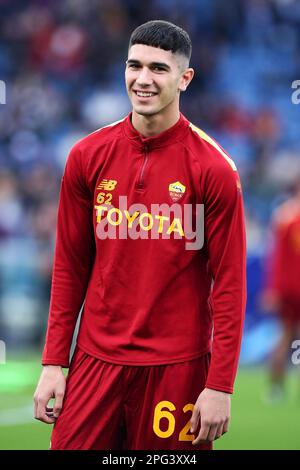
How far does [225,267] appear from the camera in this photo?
402 cm

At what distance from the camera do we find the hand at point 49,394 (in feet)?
13.4

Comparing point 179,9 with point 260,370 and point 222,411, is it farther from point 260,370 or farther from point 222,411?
point 222,411

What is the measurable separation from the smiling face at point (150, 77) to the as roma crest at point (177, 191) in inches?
11.3

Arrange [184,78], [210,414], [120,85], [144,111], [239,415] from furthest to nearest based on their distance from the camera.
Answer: [120,85]
[239,415]
[184,78]
[144,111]
[210,414]

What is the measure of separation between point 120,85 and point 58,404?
11616 millimetres

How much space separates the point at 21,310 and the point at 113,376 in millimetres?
8214

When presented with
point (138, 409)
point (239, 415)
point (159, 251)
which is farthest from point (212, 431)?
point (239, 415)

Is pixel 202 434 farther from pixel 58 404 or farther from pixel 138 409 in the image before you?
pixel 58 404

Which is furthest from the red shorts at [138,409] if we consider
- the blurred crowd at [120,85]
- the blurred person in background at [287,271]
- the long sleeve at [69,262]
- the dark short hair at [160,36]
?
the blurred crowd at [120,85]

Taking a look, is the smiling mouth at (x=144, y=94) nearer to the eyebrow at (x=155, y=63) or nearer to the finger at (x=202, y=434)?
the eyebrow at (x=155, y=63)

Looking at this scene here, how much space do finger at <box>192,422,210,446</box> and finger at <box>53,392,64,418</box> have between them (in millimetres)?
533

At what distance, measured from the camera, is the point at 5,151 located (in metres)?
14.3

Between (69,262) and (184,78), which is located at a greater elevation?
(184,78)

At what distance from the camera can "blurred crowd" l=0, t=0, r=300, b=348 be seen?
553 inches
